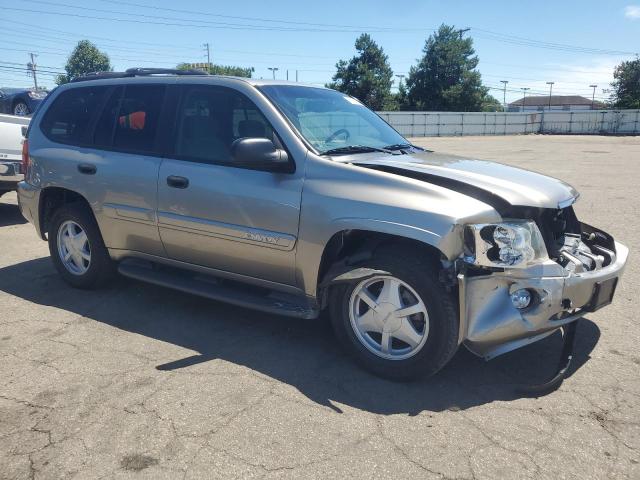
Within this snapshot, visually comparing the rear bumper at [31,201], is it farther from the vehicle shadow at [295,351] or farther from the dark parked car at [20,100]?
the dark parked car at [20,100]

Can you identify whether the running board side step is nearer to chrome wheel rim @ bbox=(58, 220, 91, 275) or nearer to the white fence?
chrome wheel rim @ bbox=(58, 220, 91, 275)

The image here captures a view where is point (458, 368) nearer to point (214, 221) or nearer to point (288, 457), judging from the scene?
point (288, 457)

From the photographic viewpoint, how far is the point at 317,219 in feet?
11.6

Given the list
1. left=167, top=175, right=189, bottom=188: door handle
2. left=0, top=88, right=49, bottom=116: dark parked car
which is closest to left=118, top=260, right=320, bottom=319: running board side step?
left=167, top=175, right=189, bottom=188: door handle

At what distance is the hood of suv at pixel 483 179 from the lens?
10.8 feet

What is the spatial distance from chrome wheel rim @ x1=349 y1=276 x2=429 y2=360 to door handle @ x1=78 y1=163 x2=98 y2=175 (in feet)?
8.64

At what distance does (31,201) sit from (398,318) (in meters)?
3.87

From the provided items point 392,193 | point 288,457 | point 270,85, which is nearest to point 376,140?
point 270,85

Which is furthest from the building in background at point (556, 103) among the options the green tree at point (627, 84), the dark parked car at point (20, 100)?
the dark parked car at point (20, 100)

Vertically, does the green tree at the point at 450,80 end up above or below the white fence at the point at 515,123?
above

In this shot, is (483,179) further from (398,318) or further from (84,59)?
(84,59)

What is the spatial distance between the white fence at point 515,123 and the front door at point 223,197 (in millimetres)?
35683

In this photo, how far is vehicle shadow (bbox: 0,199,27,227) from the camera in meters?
8.27

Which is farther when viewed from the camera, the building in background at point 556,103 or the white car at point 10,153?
the building in background at point 556,103
